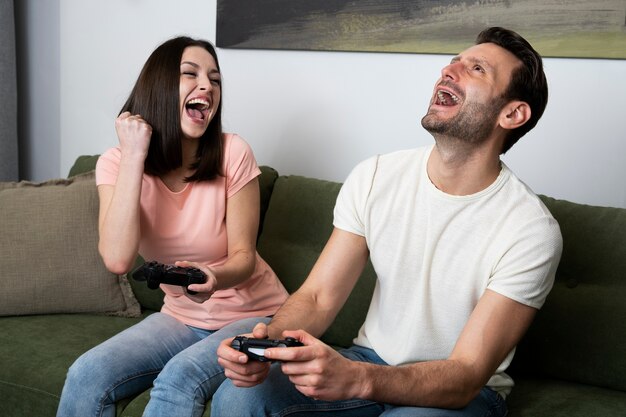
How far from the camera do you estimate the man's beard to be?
71.6 inches

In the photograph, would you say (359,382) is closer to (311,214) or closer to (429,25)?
(311,214)

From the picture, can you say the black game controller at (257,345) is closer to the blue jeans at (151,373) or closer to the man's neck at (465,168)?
the blue jeans at (151,373)

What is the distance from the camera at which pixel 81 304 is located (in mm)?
2498

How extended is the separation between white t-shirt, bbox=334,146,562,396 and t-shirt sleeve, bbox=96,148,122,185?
0.64 meters

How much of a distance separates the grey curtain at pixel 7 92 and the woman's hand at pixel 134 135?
1.44m

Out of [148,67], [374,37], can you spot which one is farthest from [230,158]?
[374,37]

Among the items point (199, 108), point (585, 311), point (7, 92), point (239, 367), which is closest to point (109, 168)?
point (199, 108)

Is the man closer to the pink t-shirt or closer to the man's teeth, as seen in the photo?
the man's teeth

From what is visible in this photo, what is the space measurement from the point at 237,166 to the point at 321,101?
2.34 feet

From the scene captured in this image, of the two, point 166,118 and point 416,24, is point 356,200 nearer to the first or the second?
point 166,118

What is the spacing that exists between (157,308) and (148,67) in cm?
77

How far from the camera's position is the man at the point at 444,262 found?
1.66m

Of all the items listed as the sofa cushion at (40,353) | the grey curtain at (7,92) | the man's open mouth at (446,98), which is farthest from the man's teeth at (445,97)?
the grey curtain at (7,92)

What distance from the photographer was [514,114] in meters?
1.86
